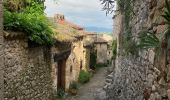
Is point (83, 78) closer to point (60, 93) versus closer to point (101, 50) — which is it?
point (60, 93)

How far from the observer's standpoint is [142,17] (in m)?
6.19

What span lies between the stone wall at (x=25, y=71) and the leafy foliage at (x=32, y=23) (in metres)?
0.29

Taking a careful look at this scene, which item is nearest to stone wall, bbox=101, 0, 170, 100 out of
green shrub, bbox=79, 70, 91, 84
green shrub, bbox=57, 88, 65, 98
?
green shrub, bbox=57, 88, 65, 98

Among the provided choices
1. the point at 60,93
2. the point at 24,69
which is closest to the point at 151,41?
the point at 24,69

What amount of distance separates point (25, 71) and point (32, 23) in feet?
4.23

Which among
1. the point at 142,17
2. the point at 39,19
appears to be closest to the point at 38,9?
the point at 39,19

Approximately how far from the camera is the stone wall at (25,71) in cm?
890

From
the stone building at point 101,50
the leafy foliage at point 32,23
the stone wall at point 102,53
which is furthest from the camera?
the stone building at point 101,50

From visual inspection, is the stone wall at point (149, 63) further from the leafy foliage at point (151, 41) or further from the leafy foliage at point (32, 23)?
the leafy foliage at point (32, 23)

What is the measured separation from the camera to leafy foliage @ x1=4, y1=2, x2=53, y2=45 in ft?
30.2

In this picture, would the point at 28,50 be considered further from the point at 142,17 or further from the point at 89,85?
the point at 89,85

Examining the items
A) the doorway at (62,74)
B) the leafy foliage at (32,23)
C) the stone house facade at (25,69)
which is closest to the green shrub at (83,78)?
the doorway at (62,74)

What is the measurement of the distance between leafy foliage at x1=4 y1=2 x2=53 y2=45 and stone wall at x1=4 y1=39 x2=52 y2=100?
290 millimetres

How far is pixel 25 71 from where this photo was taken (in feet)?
32.5
